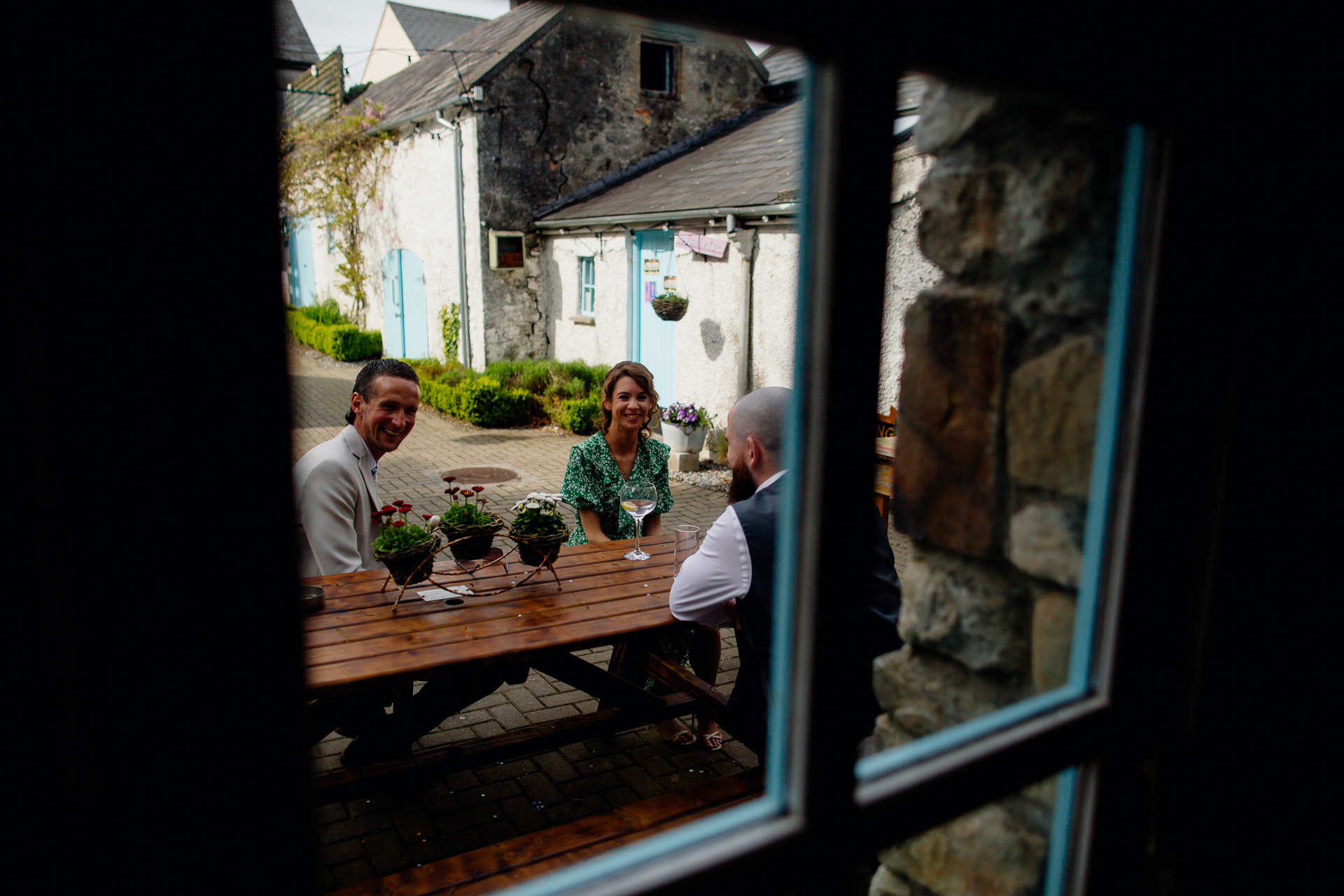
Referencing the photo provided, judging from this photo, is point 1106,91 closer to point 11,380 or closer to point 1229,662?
point 1229,662

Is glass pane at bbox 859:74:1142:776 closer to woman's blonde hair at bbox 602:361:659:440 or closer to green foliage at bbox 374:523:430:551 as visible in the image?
green foliage at bbox 374:523:430:551

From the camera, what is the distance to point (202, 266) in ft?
1.98

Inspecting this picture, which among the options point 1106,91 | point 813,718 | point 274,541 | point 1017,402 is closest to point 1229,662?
point 1017,402

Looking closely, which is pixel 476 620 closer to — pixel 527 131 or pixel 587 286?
pixel 587 286

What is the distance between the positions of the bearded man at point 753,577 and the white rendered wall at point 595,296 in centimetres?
801

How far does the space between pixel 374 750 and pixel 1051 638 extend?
2.45 metres

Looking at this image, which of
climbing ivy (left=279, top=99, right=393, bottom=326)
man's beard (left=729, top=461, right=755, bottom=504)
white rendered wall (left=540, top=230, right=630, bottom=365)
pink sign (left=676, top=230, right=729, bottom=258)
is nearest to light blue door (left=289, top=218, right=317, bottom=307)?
climbing ivy (left=279, top=99, right=393, bottom=326)

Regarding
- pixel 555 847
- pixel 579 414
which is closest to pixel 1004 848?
pixel 555 847

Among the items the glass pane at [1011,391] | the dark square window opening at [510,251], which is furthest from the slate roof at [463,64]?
the glass pane at [1011,391]

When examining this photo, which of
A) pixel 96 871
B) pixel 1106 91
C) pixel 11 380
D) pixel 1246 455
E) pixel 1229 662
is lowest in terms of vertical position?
pixel 1229 662

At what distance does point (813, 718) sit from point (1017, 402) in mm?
598

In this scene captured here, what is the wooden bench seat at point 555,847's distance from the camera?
1.97 meters

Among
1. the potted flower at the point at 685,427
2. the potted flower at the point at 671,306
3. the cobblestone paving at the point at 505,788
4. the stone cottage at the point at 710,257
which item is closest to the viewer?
the cobblestone paving at the point at 505,788

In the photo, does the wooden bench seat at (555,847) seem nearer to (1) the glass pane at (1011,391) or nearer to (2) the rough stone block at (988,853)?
(2) the rough stone block at (988,853)
